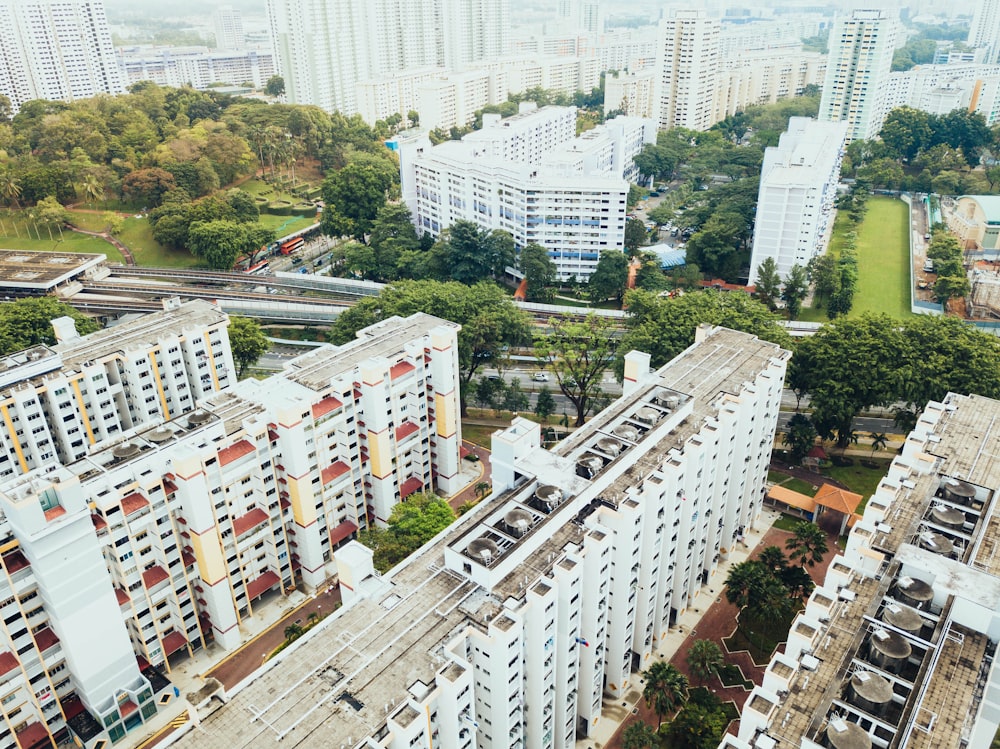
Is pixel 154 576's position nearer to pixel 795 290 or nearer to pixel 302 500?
pixel 302 500

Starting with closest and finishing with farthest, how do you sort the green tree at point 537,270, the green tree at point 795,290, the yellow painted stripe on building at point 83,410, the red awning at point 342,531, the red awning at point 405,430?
the red awning at point 342,531
the yellow painted stripe on building at point 83,410
the red awning at point 405,430
the green tree at point 795,290
the green tree at point 537,270

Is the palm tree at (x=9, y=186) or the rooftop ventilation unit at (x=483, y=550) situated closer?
the rooftop ventilation unit at (x=483, y=550)

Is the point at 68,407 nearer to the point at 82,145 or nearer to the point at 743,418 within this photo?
the point at 743,418

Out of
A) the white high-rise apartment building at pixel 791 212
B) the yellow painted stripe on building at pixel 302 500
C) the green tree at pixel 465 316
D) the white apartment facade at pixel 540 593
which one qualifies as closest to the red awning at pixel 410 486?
the yellow painted stripe on building at pixel 302 500

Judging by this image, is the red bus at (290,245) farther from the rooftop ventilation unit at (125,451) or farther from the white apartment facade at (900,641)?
the white apartment facade at (900,641)

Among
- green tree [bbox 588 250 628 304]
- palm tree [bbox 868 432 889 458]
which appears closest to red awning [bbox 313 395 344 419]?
palm tree [bbox 868 432 889 458]

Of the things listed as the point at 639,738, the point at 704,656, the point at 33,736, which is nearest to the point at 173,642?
the point at 33,736
